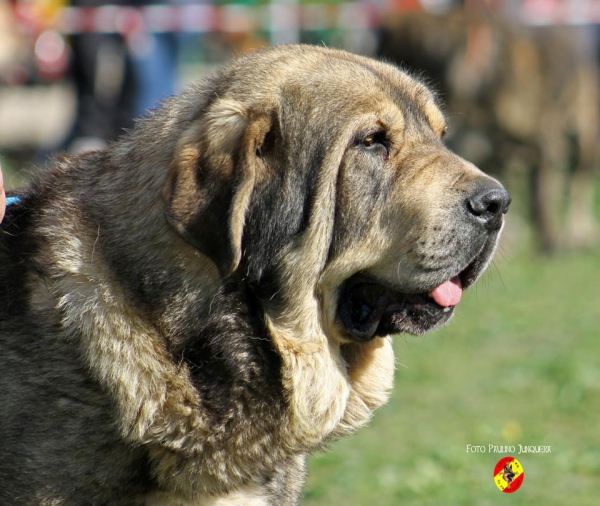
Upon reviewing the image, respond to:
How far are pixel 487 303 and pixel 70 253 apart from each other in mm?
6023

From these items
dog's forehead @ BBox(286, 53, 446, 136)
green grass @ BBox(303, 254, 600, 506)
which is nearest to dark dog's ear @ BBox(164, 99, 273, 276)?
dog's forehead @ BBox(286, 53, 446, 136)

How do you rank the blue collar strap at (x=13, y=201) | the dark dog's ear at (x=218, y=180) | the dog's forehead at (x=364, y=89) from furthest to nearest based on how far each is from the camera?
the blue collar strap at (x=13, y=201) < the dog's forehead at (x=364, y=89) < the dark dog's ear at (x=218, y=180)

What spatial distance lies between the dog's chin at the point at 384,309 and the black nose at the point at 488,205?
9 cm

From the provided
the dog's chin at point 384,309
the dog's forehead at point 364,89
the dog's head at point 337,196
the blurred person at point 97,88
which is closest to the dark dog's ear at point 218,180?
the dog's head at point 337,196

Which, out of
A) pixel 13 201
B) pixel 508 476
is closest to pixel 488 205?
pixel 13 201

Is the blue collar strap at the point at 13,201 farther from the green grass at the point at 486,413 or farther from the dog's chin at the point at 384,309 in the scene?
the green grass at the point at 486,413

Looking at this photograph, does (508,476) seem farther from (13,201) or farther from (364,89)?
(13,201)

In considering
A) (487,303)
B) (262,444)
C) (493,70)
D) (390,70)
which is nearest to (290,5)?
(493,70)

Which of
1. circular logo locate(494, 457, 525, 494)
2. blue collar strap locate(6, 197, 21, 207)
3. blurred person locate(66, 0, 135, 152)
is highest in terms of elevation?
blue collar strap locate(6, 197, 21, 207)

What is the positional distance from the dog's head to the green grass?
751 millimetres

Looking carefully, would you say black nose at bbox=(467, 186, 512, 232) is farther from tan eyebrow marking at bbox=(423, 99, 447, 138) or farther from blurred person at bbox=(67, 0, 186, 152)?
blurred person at bbox=(67, 0, 186, 152)

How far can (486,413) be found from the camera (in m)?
5.78

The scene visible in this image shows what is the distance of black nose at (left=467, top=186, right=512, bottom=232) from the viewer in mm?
3166

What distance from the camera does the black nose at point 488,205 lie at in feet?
10.4
